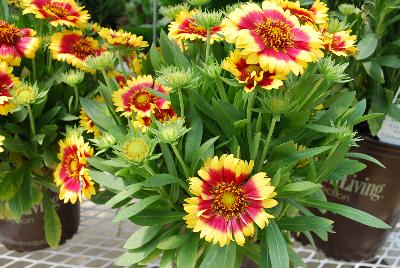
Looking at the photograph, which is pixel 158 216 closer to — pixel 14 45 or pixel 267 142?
pixel 267 142

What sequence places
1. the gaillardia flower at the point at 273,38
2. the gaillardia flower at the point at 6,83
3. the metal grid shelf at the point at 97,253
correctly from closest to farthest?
the gaillardia flower at the point at 273,38
the gaillardia flower at the point at 6,83
the metal grid shelf at the point at 97,253

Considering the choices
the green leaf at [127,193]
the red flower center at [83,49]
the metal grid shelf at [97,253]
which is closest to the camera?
the green leaf at [127,193]

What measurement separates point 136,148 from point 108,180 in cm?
14

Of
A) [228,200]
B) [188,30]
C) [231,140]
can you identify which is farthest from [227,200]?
[188,30]

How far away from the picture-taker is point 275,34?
24.9 inches

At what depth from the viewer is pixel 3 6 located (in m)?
1.00

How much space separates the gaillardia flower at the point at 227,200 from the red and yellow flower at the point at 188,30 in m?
0.24

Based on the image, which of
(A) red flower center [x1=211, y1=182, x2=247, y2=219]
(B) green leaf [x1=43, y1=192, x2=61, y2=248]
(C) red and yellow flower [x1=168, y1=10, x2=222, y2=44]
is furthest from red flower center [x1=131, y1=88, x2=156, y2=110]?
(B) green leaf [x1=43, y1=192, x2=61, y2=248]

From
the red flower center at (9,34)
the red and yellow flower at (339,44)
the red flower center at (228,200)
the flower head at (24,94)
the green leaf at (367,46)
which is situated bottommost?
the red flower center at (228,200)

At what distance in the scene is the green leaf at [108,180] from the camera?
755 mm

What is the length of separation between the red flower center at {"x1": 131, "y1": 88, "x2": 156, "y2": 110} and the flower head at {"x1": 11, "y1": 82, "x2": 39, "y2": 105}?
0.53 ft

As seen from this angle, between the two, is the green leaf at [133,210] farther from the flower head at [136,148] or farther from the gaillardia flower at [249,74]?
the gaillardia flower at [249,74]

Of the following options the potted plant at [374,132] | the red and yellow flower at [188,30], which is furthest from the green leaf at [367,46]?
the red and yellow flower at [188,30]

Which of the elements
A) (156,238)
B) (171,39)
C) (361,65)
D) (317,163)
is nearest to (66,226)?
(156,238)
